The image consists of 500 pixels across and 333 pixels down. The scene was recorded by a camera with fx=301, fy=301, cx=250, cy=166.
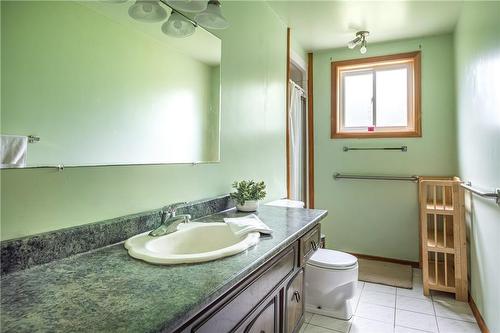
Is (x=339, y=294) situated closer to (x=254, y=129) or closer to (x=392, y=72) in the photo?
(x=254, y=129)

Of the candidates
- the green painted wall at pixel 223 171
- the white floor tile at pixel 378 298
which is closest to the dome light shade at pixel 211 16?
the green painted wall at pixel 223 171

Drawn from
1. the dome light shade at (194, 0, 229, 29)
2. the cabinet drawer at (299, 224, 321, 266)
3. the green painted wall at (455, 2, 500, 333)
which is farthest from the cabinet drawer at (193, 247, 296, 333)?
the green painted wall at (455, 2, 500, 333)

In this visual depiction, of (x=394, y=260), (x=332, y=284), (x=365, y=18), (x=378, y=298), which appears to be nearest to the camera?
(x=332, y=284)

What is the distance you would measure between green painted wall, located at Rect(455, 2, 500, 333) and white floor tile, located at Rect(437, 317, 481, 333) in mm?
138

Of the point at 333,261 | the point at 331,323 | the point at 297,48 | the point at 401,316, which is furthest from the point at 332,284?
the point at 297,48

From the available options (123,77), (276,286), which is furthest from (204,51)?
(276,286)

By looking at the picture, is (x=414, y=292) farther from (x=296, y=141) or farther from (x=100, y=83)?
(x=100, y=83)

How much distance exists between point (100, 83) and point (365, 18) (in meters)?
2.43

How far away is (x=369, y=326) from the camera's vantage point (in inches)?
81.0

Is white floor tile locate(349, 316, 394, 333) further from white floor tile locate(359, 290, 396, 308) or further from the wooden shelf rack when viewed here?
the wooden shelf rack

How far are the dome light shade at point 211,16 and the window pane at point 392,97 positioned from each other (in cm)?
249

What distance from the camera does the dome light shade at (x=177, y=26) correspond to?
1.37m

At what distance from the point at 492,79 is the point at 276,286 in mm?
1650

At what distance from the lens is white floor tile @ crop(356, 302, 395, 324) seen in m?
2.16
